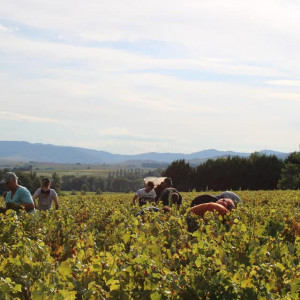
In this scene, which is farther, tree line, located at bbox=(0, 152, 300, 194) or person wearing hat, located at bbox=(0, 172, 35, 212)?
tree line, located at bbox=(0, 152, 300, 194)

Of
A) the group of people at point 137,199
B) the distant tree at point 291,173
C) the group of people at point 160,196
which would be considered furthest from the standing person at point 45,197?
the distant tree at point 291,173

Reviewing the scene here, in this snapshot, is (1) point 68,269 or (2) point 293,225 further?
(2) point 293,225

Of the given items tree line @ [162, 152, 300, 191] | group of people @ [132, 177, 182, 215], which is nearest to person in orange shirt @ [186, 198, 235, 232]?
group of people @ [132, 177, 182, 215]

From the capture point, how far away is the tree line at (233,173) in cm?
7125

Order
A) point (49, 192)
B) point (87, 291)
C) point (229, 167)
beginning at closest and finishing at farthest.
Answer: point (87, 291) < point (49, 192) < point (229, 167)

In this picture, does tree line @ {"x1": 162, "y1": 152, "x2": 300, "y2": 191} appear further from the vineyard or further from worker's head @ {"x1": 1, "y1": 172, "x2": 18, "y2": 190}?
the vineyard

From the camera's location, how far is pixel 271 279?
486 centimetres

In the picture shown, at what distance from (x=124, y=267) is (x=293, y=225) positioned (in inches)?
249


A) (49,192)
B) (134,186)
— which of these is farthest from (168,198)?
(134,186)

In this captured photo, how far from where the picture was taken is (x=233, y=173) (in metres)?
72.7

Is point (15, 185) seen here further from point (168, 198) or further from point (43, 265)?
point (43, 265)

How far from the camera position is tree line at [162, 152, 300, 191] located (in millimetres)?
71250

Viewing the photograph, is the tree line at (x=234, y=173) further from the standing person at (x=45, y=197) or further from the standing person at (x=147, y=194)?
the standing person at (x=45, y=197)

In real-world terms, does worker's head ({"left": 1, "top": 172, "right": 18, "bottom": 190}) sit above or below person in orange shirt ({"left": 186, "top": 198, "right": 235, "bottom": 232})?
above
